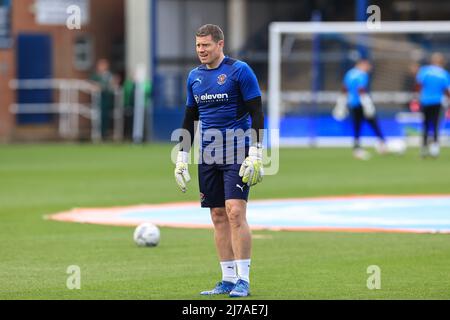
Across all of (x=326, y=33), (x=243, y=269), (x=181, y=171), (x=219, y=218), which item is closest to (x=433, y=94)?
(x=326, y=33)

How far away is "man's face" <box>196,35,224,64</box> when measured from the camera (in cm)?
1011

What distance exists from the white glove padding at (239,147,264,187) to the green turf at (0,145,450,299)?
992 mm

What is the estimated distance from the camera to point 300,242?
14.1m

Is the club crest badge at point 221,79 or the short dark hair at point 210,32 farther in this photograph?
the club crest badge at point 221,79

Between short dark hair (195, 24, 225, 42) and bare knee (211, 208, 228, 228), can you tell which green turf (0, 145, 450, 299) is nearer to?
bare knee (211, 208, 228, 228)

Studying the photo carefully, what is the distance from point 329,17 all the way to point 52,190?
2315 centimetres

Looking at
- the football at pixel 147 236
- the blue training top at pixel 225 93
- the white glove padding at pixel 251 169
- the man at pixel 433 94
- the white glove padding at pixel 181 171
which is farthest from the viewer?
the man at pixel 433 94

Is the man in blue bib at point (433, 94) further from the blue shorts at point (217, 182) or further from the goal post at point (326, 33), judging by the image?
the blue shorts at point (217, 182)

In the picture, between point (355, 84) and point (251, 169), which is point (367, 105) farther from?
point (251, 169)

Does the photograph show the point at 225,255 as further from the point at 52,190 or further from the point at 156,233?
the point at 52,190

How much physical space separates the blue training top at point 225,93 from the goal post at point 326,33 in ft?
73.2

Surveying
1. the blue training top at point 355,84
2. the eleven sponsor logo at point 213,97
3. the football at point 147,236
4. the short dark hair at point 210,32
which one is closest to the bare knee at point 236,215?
the eleven sponsor logo at point 213,97

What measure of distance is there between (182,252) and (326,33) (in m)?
24.5

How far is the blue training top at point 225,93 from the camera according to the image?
1024 cm
